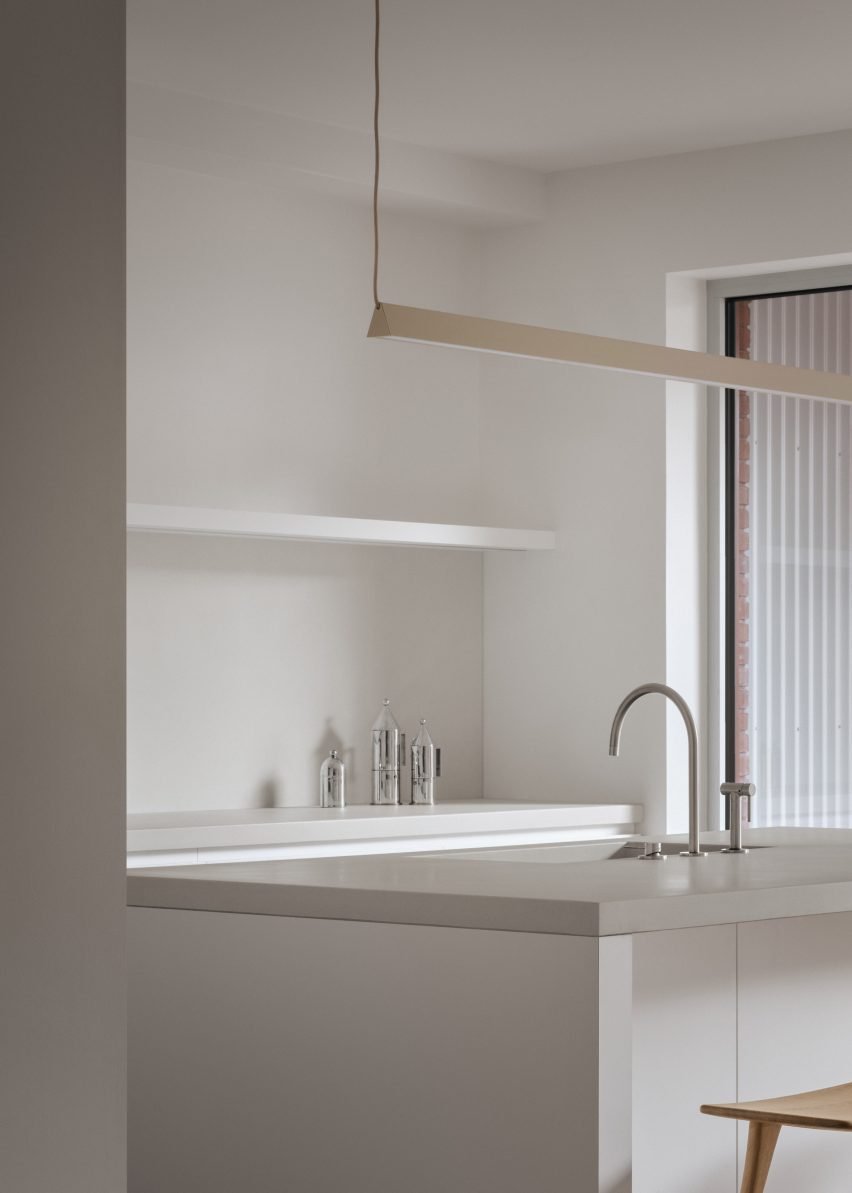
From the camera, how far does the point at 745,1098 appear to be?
2639mm

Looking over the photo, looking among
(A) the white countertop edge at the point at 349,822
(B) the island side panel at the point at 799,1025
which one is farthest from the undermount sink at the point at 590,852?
(B) the island side panel at the point at 799,1025

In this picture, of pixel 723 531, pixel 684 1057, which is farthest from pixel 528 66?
pixel 684 1057

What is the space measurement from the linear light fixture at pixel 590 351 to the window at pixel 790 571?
5.56ft

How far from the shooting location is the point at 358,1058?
2373mm

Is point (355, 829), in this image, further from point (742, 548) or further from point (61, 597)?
point (61, 597)

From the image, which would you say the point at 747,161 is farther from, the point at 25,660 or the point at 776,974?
the point at 25,660

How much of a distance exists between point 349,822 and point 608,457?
5.17ft

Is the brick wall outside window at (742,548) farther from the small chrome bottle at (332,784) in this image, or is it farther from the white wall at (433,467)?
the small chrome bottle at (332,784)

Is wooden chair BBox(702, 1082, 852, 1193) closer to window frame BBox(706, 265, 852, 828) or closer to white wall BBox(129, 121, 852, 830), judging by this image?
white wall BBox(129, 121, 852, 830)

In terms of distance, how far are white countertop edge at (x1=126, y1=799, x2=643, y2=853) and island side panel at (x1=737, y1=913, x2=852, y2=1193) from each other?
1.65m

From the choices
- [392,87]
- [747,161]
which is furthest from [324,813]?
[747,161]

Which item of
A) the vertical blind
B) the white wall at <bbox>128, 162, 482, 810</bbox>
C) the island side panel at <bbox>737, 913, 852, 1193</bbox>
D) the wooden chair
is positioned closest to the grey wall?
the wooden chair

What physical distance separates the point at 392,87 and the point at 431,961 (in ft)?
9.40

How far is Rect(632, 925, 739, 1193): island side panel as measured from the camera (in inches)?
94.5
